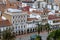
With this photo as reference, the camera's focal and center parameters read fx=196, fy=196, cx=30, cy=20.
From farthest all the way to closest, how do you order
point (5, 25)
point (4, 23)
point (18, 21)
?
point (18, 21)
point (4, 23)
point (5, 25)

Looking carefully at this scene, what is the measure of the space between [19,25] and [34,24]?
→ 2.13m

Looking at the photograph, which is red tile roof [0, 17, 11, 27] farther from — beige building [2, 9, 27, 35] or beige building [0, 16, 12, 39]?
beige building [2, 9, 27, 35]

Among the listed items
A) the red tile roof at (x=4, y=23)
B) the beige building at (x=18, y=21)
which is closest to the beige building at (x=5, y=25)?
the red tile roof at (x=4, y=23)

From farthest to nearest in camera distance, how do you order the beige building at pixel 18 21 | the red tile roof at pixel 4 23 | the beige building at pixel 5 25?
the beige building at pixel 18 21, the red tile roof at pixel 4 23, the beige building at pixel 5 25

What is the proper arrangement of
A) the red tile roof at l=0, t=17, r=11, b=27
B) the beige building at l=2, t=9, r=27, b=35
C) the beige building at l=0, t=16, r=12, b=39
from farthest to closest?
the beige building at l=2, t=9, r=27, b=35
the red tile roof at l=0, t=17, r=11, b=27
the beige building at l=0, t=16, r=12, b=39

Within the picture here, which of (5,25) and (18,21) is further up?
(18,21)

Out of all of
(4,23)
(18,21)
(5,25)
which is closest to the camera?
(5,25)

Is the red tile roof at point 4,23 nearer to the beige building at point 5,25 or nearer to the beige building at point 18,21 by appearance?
the beige building at point 5,25

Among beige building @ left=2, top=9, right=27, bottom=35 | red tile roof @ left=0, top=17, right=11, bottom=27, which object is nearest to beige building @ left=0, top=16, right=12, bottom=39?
red tile roof @ left=0, top=17, right=11, bottom=27

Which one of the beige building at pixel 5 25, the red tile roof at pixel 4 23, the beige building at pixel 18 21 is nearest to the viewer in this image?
the beige building at pixel 5 25

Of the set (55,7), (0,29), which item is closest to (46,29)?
(0,29)

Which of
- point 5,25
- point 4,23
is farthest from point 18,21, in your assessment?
point 5,25

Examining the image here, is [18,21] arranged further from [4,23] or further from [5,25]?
[5,25]

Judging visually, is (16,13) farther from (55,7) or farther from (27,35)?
(55,7)
